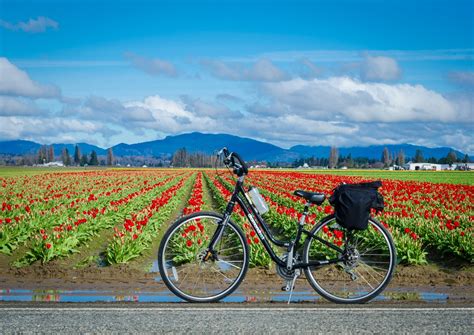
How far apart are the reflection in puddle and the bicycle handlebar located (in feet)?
5.48

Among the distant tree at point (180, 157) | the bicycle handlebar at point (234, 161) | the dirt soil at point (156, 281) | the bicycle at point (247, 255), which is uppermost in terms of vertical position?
the distant tree at point (180, 157)

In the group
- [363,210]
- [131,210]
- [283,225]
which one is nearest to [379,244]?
[363,210]

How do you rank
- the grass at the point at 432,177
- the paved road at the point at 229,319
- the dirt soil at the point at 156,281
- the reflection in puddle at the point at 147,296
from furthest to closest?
the grass at the point at 432,177 < the dirt soil at the point at 156,281 < the reflection in puddle at the point at 147,296 < the paved road at the point at 229,319

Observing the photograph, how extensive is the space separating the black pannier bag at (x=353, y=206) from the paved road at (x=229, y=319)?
3.13ft

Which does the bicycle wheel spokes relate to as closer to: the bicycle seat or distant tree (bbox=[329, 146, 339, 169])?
the bicycle seat

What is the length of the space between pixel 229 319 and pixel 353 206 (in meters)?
2.02

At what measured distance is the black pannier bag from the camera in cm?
699

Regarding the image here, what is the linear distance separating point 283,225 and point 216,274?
→ 802cm

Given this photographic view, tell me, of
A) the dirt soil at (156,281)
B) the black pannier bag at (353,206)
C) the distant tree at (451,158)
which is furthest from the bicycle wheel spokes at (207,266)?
the distant tree at (451,158)

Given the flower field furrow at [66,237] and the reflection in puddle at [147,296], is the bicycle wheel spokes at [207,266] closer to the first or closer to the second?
the reflection in puddle at [147,296]

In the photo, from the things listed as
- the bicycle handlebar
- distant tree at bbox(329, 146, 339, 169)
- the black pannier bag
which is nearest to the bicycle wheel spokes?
the bicycle handlebar

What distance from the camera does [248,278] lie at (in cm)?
959

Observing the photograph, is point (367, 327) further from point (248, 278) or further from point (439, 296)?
point (248, 278)

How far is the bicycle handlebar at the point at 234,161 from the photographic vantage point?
22.9 feet
